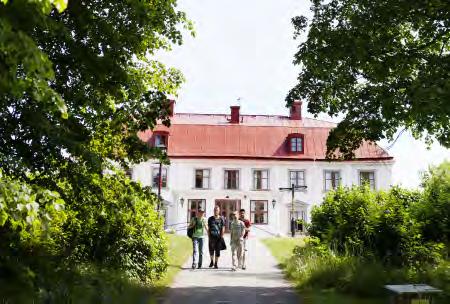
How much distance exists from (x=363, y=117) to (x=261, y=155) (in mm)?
33746

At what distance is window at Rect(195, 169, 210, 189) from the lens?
45156 millimetres

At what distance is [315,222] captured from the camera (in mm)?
15234

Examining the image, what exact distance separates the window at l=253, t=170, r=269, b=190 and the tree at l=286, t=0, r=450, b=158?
104 feet

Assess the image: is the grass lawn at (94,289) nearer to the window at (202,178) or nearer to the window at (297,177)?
the window at (202,178)

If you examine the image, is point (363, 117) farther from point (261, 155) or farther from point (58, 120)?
point (261, 155)

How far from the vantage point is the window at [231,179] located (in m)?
45.4

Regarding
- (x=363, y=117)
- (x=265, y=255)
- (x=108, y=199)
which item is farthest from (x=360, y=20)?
(x=265, y=255)

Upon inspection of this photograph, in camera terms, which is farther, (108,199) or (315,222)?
(315,222)

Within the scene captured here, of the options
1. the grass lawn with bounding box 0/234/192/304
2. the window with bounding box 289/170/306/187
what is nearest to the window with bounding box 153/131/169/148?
the window with bounding box 289/170/306/187

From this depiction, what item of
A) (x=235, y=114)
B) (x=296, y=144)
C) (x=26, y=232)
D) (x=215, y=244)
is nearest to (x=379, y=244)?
(x=215, y=244)

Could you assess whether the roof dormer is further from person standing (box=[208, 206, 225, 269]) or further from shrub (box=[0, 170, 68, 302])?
shrub (box=[0, 170, 68, 302])

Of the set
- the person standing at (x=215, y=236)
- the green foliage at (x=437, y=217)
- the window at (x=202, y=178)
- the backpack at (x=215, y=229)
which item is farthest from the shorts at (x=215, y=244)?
the window at (x=202, y=178)

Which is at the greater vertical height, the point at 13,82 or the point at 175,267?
the point at 13,82

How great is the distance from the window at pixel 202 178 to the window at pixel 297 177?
7.44 metres
